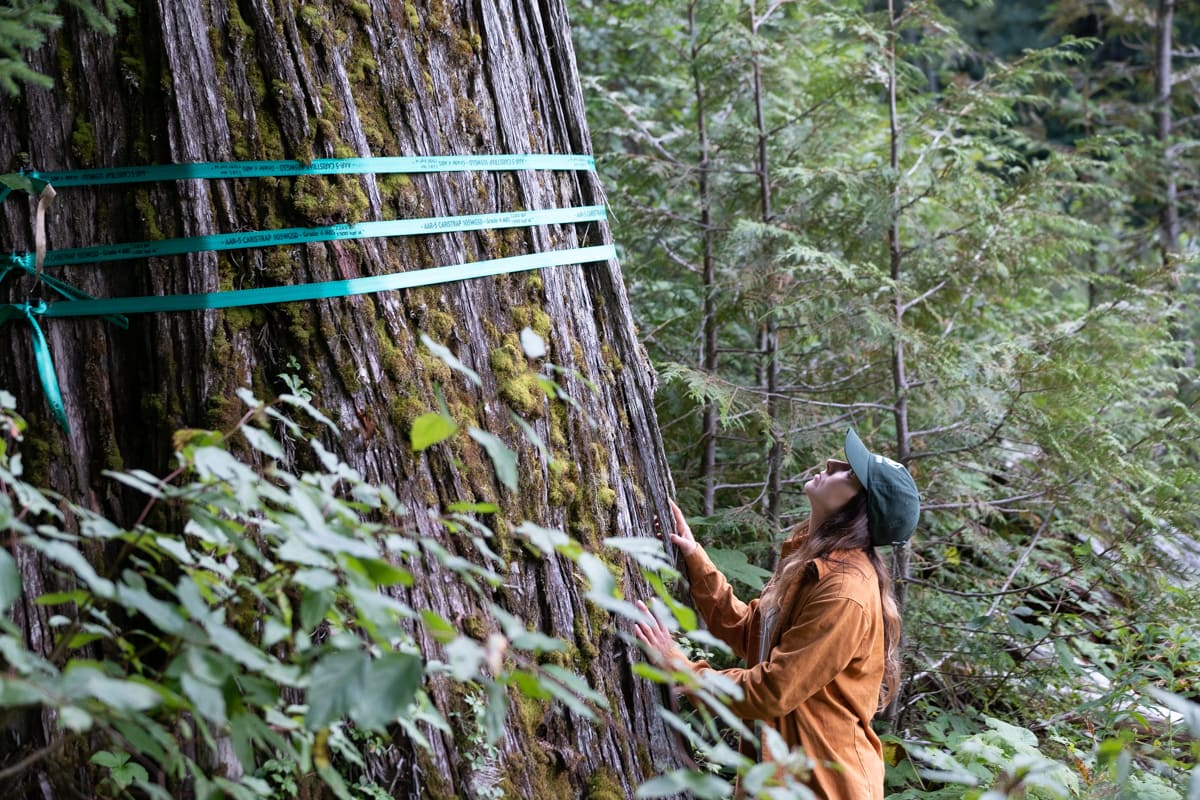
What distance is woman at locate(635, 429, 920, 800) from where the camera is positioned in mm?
2703

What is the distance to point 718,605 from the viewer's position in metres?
3.13

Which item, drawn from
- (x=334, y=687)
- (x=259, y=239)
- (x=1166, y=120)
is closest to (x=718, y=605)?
(x=259, y=239)

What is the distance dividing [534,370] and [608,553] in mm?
544

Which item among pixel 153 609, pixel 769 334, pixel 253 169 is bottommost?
pixel 769 334

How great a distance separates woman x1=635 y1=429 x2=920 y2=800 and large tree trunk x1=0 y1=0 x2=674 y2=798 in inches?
16.5

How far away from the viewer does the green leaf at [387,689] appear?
123 cm

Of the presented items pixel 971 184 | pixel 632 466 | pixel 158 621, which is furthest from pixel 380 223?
pixel 971 184

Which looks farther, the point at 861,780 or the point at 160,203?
the point at 861,780

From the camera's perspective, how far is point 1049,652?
4.98 meters

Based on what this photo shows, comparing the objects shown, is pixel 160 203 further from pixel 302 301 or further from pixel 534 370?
pixel 534 370

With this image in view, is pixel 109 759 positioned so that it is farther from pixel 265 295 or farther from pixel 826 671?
pixel 826 671

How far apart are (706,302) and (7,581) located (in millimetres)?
3906

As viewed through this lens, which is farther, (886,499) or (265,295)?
(886,499)

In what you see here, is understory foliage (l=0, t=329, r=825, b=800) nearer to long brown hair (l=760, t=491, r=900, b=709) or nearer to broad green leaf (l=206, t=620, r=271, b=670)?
broad green leaf (l=206, t=620, r=271, b=670)
